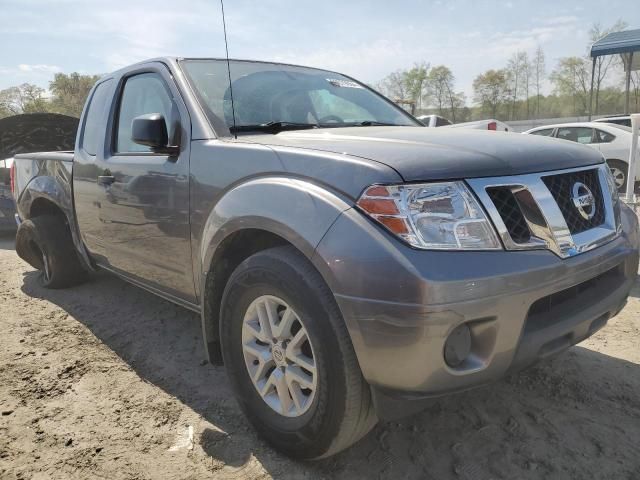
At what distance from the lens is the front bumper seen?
161 centimetres

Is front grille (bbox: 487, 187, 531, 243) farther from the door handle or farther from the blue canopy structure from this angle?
the blue canopy structure

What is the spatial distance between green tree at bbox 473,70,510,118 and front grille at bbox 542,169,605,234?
5229 cm

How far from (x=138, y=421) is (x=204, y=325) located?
23.6 inches

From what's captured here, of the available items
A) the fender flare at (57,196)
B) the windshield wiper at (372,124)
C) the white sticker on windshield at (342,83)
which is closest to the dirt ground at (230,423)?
the fender flare at (57,196)

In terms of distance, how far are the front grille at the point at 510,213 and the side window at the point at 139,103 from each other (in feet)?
6.05

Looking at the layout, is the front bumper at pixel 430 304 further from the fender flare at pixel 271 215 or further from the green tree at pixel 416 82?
the green tree at pixel 416 82

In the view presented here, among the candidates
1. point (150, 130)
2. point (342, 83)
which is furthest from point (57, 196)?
point (342, 83)

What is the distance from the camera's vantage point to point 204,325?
245 cm

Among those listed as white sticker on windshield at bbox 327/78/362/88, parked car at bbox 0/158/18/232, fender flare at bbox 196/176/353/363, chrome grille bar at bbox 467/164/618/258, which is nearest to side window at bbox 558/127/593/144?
white sticker on windshield at bbox 327/78/362/88

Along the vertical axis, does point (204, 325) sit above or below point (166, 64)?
below

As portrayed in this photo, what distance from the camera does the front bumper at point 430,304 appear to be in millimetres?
1608

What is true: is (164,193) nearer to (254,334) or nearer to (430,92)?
(254,334)

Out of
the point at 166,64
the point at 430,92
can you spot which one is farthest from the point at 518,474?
the point at 430,92

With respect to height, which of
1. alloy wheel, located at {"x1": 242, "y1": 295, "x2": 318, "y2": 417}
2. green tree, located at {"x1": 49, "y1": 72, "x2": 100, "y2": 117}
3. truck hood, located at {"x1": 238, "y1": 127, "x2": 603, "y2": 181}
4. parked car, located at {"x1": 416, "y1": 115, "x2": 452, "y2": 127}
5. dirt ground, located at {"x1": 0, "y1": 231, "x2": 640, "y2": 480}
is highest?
green tree, located at {"x1": 49, "y1": 72, "x2": 100, "y2": 117}
